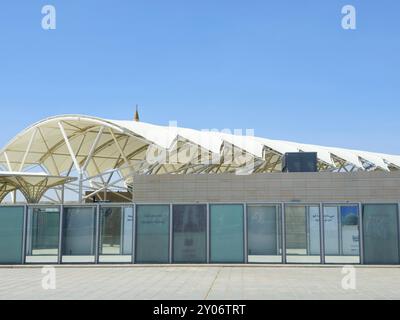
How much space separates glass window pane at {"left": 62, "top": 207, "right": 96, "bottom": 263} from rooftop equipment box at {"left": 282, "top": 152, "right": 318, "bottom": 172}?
1522cm

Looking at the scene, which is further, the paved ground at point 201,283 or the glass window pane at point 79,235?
the glass window pane at point 79,235

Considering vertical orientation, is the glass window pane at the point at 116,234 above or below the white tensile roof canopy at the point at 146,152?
below

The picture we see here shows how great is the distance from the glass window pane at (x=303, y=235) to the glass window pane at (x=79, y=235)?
7200mm

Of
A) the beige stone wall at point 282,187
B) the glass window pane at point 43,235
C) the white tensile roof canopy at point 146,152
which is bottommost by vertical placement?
the glass window pane at point 43,235

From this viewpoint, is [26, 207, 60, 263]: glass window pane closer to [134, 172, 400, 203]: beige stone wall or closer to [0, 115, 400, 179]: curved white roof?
[134, 172, 400, 203]: beige stone wall

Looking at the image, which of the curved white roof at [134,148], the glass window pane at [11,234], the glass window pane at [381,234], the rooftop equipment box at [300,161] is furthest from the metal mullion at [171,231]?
the curved white roof at [134,148]

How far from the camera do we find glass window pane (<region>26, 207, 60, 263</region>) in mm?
18594

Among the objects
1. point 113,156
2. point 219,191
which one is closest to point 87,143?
point 113,156

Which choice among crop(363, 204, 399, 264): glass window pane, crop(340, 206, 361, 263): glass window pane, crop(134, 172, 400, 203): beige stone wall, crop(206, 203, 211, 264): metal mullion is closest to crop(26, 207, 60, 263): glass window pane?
crop(206, 203, 211, 264): metal mullion

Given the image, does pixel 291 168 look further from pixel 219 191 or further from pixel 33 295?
pixel 33 295

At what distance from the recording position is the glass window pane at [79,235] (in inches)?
733

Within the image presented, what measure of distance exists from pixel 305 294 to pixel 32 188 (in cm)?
3475

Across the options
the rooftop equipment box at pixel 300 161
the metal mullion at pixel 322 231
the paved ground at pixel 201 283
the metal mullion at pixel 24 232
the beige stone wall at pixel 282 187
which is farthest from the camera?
the rooftop equipment box at pixel 300 161

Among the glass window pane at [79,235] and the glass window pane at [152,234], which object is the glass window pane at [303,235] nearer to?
the glass window pane at [152,234]
